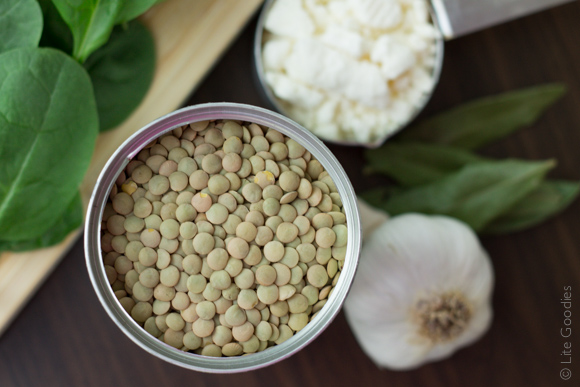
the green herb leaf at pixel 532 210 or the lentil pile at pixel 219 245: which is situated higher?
the lentil pile at pixel 219 245

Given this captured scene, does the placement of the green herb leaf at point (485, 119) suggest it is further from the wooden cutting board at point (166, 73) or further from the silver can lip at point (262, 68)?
the wooden cutting board at point (166, 73)

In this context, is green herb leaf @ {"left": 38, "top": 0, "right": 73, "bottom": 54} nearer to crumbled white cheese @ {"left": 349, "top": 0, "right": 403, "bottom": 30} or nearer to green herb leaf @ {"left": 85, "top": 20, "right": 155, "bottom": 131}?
green herb leaf @ {"left": 85, "top": 20, "right": 155, "bottom": 131}

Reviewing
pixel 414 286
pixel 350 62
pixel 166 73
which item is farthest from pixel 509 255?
pixel 166 73

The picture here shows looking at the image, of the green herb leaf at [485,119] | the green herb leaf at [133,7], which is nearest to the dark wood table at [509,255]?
the green herb leaf at [485,119]

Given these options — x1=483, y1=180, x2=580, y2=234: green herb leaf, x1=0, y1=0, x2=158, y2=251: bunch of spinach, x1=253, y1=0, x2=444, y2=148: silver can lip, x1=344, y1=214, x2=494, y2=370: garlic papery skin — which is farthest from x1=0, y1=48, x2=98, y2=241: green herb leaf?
x1=483, y1=180, x2=580, y2=234: green herb leaf

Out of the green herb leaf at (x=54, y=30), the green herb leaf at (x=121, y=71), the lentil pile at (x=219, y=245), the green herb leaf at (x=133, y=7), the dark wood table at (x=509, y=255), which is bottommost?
the dark wood table at (x=509, y=255)

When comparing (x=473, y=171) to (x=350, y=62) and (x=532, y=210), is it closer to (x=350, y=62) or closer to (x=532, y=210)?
(x=532, y=210)

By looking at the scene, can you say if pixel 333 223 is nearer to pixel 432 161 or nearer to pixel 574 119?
pixel 432 161
